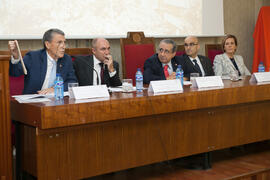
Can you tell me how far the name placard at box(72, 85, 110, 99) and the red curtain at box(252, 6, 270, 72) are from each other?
3.24 meters

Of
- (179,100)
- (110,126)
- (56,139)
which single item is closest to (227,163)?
(179,100)

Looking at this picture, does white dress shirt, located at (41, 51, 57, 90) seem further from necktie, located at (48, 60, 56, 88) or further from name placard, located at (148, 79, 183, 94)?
name placard, located at (148, 79, 183, 94)

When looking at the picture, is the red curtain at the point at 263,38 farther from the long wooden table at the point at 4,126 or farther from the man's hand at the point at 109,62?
the long wooden table at the point at 4,126

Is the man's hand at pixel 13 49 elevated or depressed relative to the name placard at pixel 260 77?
elevated

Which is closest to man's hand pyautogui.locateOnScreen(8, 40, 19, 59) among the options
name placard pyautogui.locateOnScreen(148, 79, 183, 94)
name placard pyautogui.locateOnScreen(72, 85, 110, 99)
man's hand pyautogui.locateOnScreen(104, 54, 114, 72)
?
name placard pyautogui.locateOnScreen(72, 85, 110, 99)

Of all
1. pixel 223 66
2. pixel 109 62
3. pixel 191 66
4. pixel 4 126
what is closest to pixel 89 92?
pixel 4 126

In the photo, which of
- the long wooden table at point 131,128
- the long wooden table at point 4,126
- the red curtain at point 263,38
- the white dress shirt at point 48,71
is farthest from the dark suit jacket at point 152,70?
the red curtain at point 263,38

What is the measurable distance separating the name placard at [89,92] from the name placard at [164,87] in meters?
0.35

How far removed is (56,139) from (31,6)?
2.00m

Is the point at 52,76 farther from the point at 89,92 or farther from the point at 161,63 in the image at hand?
the point at 161,63

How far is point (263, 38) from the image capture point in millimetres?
5113

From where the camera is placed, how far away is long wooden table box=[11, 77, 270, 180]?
2.09m

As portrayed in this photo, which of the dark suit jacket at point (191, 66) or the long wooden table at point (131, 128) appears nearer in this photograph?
the long wooden table at point (131, 128)

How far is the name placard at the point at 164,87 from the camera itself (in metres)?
2.57
